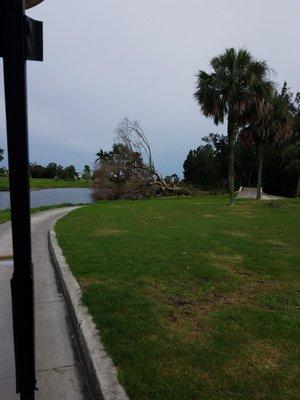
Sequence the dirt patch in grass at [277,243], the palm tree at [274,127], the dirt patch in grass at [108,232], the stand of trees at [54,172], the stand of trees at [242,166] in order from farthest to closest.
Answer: the stand of trees at [54,172]
the stand of trees at [242,166]
the palm tree at [274,127]
the dirt patch in grass at [108,232]
the dirt patch in grass at [277,243]

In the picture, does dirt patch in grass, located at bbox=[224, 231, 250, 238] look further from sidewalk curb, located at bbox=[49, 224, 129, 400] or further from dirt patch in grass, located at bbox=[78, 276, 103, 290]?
sidewalk curb, located at bbox=[49, 224, 129, 400]

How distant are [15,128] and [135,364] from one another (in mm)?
2042

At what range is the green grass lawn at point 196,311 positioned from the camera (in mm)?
3084

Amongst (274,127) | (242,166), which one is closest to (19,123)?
(274,127)

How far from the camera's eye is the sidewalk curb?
2.99 meters

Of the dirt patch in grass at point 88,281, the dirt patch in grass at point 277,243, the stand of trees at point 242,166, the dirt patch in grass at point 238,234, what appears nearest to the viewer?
the dirt patch in grass at point 88,281

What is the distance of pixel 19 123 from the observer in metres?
2.28

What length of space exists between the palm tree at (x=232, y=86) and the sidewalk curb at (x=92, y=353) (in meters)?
15.1

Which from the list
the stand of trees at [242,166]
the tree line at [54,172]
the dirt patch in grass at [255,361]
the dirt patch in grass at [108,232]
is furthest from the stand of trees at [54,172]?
the dirt patch in grass at [255,361]

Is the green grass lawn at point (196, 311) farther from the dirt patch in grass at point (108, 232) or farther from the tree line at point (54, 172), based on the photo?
the tree line at point (54, 172)

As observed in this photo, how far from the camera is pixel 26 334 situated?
254cm

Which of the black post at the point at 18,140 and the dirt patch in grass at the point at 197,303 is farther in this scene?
the dirt patch in grass at the point at 197,303

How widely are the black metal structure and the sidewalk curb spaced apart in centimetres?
95

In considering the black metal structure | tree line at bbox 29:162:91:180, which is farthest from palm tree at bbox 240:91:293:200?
tree line at bbox 29:162:91:180
